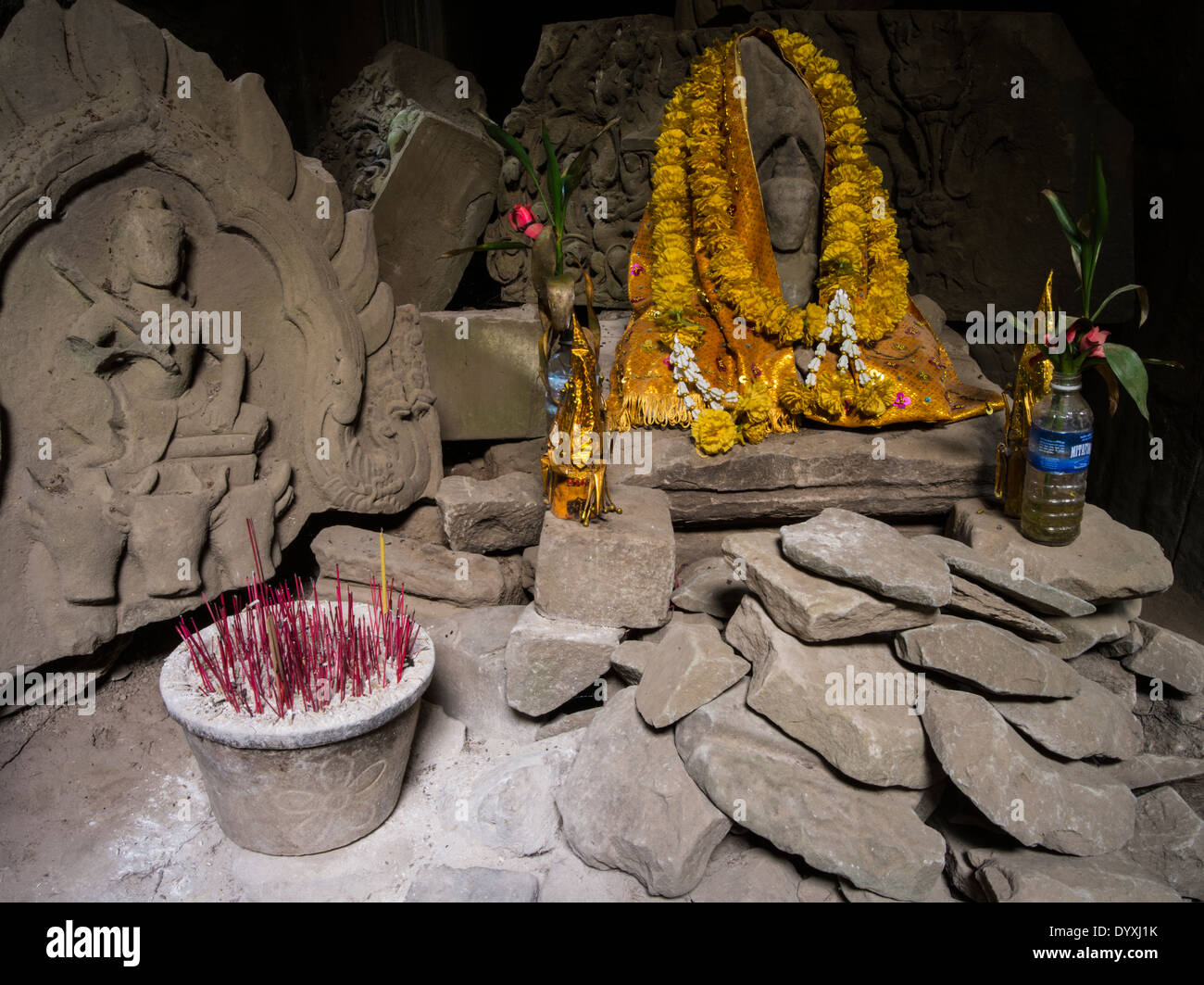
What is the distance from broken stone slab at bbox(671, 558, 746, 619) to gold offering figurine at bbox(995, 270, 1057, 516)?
3.35 feet

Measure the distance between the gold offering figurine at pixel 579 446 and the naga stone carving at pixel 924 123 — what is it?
1.74 meters

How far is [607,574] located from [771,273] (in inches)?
72.2

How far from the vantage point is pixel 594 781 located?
2.58 metres

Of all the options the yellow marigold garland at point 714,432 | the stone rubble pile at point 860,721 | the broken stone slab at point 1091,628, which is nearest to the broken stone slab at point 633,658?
the stone rubble pile at point 860,721

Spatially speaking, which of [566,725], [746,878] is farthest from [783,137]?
[746,878]

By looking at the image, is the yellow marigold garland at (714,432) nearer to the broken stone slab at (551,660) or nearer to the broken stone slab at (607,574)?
the broken stone slab at (607,574)

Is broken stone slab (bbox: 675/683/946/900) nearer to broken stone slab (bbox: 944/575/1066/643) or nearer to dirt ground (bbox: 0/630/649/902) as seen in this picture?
dirt ground (bbox: 0/630/649/902)

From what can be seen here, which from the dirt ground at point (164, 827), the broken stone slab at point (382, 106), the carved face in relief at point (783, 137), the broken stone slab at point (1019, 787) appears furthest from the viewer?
the broken stone slab at point (382, 106)

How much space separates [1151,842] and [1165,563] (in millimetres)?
820

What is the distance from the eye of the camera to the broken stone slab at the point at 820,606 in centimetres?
242

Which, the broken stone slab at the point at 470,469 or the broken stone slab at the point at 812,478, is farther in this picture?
the broken stone slab at the point at 470,469

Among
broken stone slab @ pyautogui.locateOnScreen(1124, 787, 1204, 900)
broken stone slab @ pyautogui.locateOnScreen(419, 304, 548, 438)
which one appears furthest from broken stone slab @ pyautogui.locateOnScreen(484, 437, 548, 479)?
broken stone slab @ pyautogui.locateOnScreen(1124, 787, 1204, 900)

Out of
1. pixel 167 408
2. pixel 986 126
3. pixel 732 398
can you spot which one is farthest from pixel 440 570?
pixel 986 126

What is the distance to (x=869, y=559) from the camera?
8.06 feet
